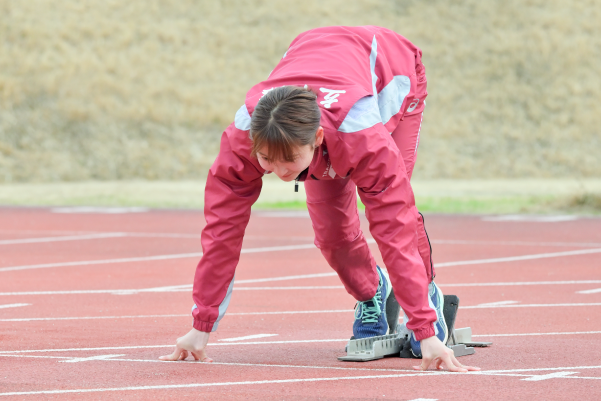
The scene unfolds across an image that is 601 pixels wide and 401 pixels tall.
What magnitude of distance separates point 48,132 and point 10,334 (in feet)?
103

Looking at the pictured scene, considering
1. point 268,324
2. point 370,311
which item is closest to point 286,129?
point 370,311

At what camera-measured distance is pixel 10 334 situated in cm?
677

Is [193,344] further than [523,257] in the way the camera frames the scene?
No

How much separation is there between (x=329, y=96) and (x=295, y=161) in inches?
15.5

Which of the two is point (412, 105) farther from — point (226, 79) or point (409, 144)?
point (226, 79)

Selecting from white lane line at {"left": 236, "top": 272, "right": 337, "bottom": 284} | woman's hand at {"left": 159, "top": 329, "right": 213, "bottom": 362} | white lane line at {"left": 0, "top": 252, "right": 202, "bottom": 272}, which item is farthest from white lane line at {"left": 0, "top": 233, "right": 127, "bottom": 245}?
woman's hand at {"left": 159, "top": 329, "right": 213, "bottom": 362}

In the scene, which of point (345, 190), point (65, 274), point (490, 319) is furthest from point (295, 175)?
point (65, 274)

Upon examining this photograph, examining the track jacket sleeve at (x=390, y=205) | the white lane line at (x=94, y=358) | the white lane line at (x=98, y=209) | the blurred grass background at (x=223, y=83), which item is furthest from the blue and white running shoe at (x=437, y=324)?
the blurred grass background at (x=223, y=83)

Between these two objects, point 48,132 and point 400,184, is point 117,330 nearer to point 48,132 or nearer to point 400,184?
point 400,184

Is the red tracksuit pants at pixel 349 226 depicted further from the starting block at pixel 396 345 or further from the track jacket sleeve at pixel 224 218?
the track jacket sleeve at pixel 224 218

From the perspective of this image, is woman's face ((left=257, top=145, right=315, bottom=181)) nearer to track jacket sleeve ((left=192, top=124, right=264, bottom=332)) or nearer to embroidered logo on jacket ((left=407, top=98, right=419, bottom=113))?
track jacket sleeve ((left=192, top=124, right=264, bottom=332))

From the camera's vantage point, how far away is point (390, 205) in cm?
496

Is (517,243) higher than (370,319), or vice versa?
(517,243)

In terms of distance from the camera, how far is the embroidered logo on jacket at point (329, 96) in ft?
16.1
